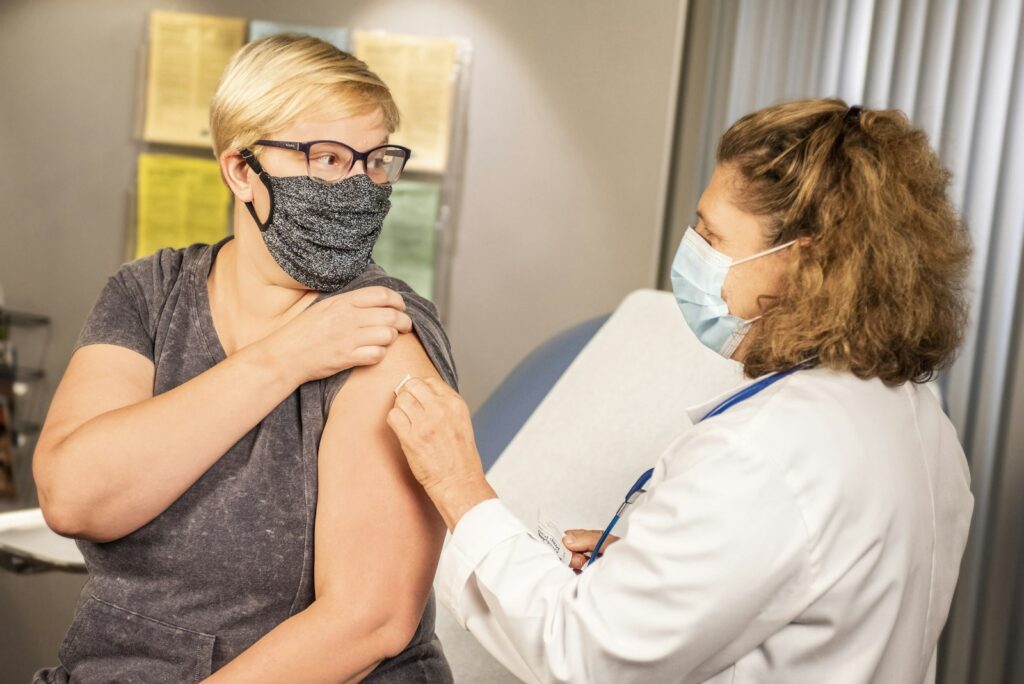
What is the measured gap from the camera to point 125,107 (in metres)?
3.41

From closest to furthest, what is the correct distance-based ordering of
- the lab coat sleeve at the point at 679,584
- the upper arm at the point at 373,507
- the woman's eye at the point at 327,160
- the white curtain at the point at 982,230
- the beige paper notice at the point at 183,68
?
the lab coat sleeve at the point at 679,584 < the upper arm at the point at 373,507 < the woman's eye at the point at 327,160 < the white curtain at the point at 982,230 < the beige paper notice at the point at 183,68

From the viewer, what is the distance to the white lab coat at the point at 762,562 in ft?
3.51

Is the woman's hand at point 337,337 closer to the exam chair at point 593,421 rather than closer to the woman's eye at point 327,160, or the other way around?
the woman's eye at point 327,160

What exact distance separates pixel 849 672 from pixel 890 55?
1.86m

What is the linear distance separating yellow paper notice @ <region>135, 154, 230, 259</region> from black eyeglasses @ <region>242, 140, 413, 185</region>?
2185 millimetres

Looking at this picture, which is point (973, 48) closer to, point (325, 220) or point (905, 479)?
point (905, 479)

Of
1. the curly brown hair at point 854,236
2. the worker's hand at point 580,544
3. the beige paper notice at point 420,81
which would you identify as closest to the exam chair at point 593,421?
the worker's hand at point 580,544

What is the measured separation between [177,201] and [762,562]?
2.82 meters

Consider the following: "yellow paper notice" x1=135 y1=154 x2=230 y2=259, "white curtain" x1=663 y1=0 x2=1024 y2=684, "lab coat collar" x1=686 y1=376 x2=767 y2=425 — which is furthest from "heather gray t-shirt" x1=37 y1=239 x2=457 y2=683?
"yellow paper notice" x1=135 y1=154 x2=230 y2=259

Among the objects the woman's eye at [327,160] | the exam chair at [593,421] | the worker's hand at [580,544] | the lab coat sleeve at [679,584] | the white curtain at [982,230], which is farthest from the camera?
the white curtain at [982,230]

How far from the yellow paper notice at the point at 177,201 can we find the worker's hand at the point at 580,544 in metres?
2.23

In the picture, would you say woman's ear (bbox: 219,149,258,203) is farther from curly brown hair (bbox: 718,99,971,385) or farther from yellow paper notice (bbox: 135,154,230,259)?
yellow paper notice (bbox: 135,154,230,259)

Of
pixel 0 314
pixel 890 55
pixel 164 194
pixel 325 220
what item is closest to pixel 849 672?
pixel 325 220

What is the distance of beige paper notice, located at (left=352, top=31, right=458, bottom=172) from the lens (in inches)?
135
